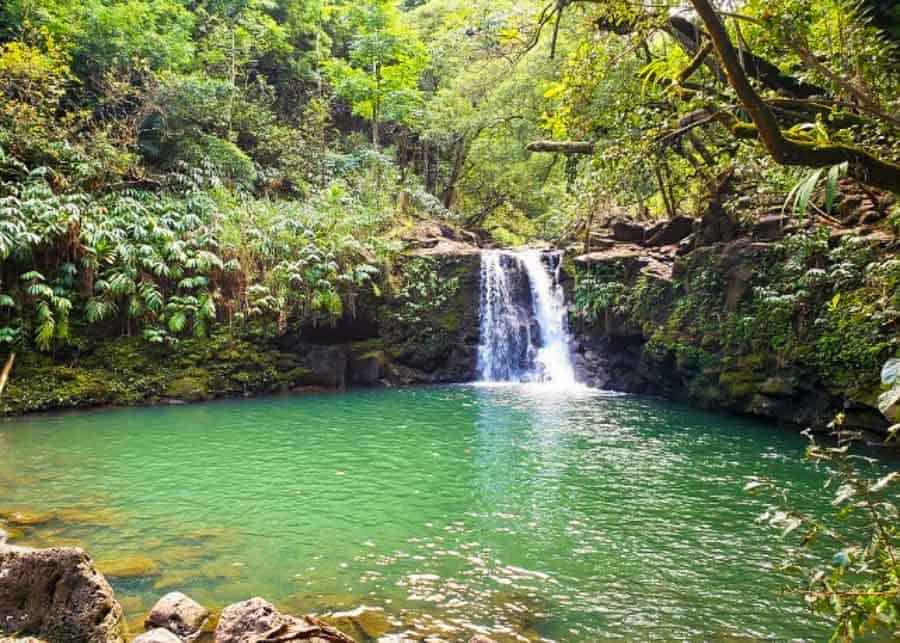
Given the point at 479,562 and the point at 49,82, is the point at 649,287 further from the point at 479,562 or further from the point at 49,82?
the point at 49,82

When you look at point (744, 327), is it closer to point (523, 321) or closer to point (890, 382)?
point (523, 321)

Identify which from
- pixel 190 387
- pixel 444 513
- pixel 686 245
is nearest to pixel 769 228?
pixel 686 245

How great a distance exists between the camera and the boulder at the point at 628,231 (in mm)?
17953

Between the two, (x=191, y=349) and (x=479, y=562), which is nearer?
(x=479, y=562)

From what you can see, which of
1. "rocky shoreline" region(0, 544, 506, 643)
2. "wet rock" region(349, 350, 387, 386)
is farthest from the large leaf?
"wet rock" region(349, 350, 387, 386)

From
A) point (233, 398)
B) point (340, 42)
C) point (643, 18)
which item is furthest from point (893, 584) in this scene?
point (340, 42)

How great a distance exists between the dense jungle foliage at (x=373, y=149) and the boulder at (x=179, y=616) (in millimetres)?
3872

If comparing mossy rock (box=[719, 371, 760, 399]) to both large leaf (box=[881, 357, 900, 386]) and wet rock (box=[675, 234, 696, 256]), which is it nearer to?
wet rock (box=[675, 234, 696, 256])

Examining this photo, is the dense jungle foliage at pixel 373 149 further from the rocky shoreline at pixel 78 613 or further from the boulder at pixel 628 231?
the rocky shoreline at pixel 78 613

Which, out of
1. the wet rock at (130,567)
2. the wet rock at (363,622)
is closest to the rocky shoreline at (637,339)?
the wet rock at (363,622)

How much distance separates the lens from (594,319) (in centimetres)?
1677

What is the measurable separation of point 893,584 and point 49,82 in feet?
64.7

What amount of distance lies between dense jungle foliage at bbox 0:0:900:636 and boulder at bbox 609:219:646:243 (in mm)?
1155

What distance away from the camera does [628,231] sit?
59.3 ft
